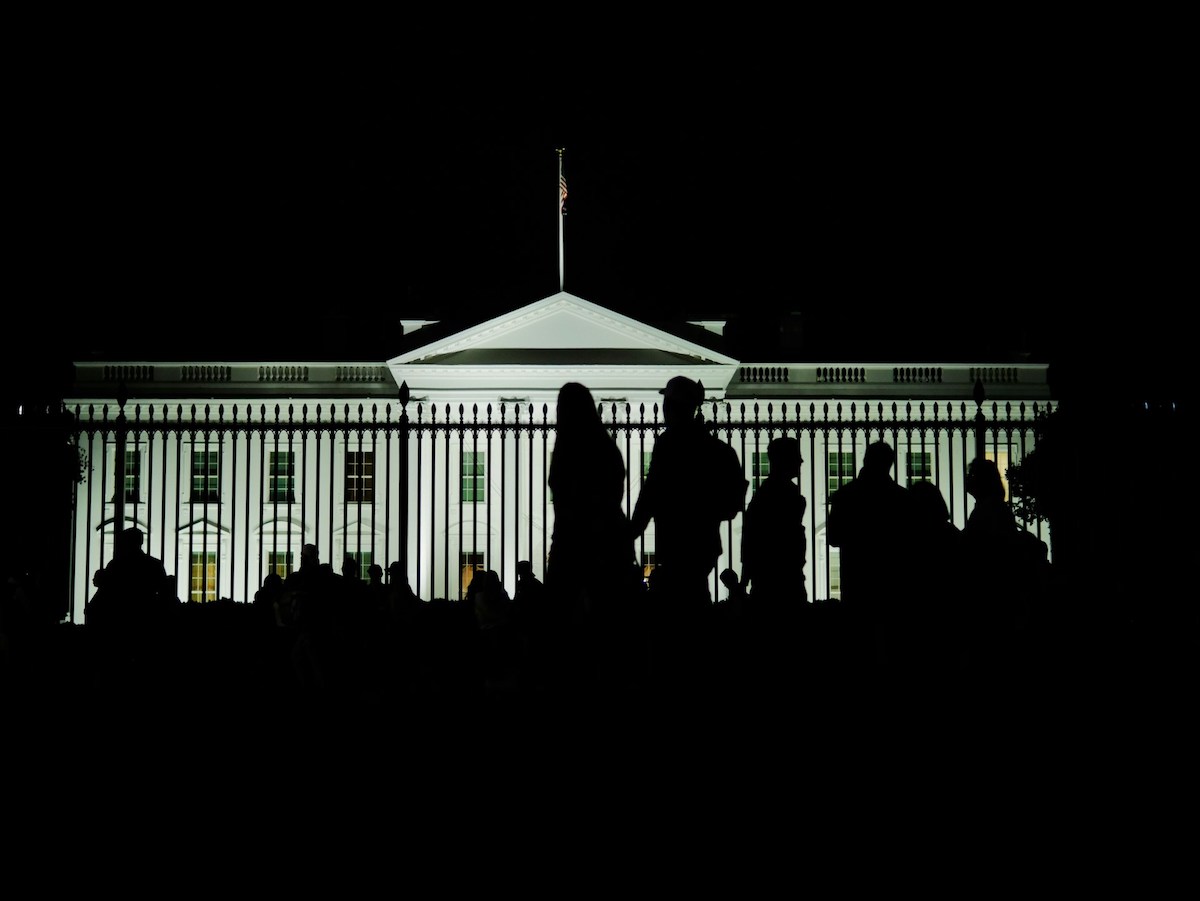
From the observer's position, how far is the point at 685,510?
15.8ft

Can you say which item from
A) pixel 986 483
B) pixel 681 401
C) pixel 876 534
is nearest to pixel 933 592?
pixel 876 534

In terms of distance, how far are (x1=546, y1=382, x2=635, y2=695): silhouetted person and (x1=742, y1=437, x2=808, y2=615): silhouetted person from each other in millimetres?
1093

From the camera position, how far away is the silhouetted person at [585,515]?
4.53m

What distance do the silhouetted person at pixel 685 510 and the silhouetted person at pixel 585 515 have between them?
0.75ft

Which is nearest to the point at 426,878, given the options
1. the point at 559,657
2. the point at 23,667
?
the point at 559,657

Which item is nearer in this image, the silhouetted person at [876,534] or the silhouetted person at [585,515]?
the silhouetted person at [585,515]

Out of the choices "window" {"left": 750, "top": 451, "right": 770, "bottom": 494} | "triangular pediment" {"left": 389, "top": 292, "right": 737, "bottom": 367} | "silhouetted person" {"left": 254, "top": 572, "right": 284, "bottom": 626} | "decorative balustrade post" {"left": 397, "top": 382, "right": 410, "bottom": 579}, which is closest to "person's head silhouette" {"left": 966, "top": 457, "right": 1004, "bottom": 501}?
"window" {"left": 750, "top": 451, "right": 770, "bottom": 494}

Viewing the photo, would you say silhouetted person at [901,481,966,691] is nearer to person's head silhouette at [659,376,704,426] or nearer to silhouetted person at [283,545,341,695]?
person's head silhouette at [659,376,704,426]

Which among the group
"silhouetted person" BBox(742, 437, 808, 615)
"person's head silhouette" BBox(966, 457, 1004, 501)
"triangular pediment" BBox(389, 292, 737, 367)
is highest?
"triangular pediment" BBox(389, 292, 737, 367)

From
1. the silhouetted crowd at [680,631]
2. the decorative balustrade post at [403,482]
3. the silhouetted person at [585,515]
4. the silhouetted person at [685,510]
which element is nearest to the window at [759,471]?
the silhouetted crowd at [680,631]

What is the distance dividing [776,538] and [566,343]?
18.5 meters

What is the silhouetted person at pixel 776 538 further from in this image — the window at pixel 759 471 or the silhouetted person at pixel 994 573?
the window at pixel 759 471

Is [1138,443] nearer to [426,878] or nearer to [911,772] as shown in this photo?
[911,772]

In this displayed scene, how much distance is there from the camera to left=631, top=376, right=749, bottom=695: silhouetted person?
4816 millimetres
